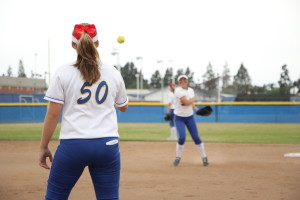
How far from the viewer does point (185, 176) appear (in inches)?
266

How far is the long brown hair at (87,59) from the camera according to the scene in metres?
2.69

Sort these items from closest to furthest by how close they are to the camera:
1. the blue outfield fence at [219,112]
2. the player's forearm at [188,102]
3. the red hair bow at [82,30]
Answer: the red hair bow at [82,30] → the player's forearm at [188,102] → the blue outfield fence at [219,112]

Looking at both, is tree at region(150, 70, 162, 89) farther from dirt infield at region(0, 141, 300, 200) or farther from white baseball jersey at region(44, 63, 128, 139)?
white baseball jersey at region(44, 63, 128, 139)

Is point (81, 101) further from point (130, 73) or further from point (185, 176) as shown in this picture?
point (130, 73)

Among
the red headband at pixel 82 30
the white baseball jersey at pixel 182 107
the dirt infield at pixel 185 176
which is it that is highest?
the red headband at pixel 82 30

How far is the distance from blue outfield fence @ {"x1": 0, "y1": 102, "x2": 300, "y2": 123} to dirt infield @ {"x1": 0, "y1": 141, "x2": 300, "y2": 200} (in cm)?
1428

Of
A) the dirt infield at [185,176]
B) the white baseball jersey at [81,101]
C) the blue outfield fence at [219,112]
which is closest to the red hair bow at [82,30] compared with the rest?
the white baseball jersey at [81,101]

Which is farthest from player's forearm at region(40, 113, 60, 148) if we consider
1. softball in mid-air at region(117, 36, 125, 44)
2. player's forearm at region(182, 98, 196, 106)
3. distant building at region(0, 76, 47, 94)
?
distant building at region(0, 76, 47, 94)

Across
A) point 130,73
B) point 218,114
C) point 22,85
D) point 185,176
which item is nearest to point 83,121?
point 185,176

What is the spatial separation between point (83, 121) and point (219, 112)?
24.1 metres

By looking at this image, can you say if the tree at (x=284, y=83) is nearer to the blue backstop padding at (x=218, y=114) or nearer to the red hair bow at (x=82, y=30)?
the blue backstop padding at (x=218, y=114)

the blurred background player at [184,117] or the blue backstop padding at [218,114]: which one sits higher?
the blurred background player at [184,117]

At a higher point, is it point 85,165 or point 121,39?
point 121,39

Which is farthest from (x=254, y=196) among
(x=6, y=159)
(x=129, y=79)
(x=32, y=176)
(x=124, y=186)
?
(x=129, y=79)
